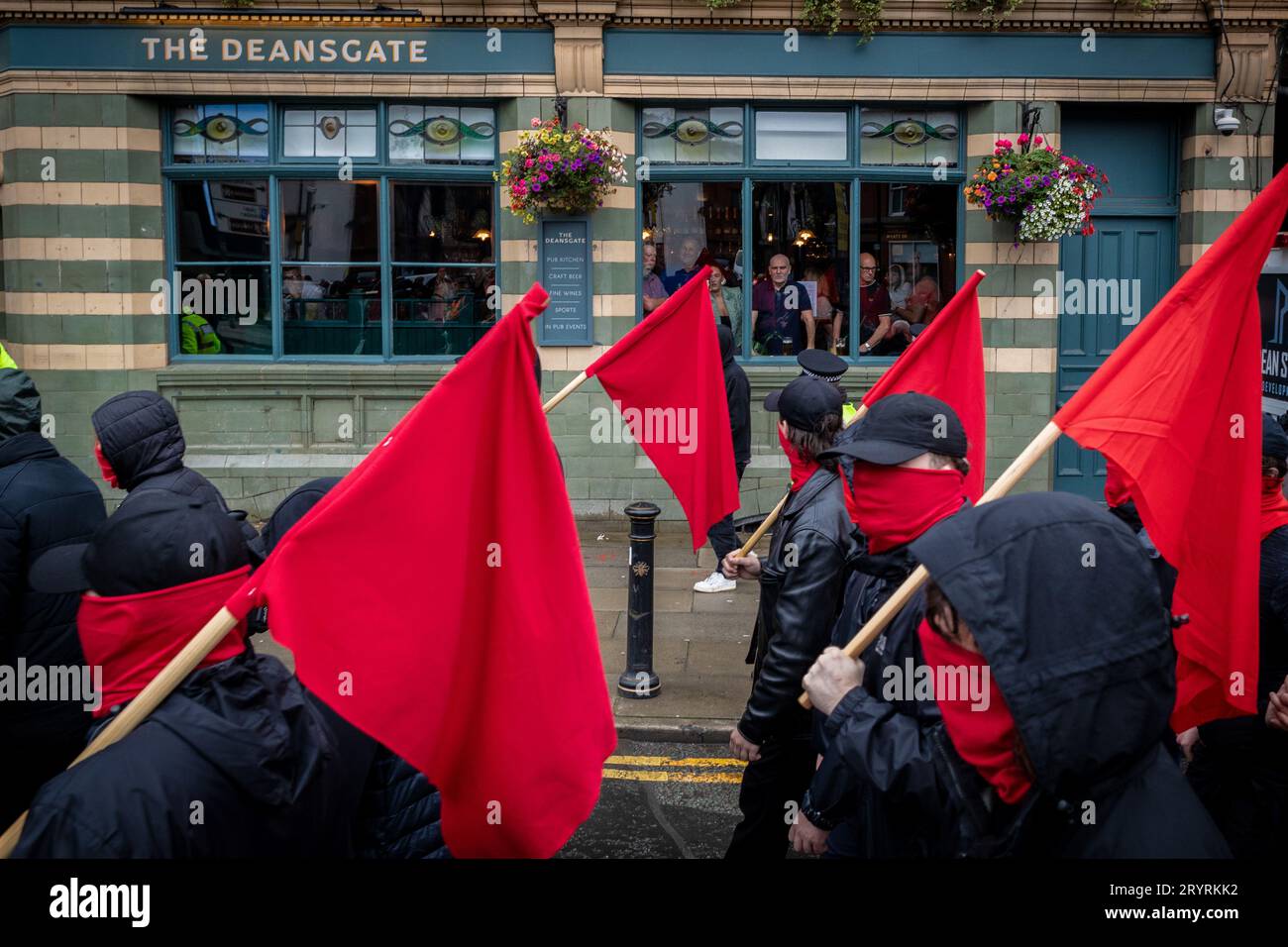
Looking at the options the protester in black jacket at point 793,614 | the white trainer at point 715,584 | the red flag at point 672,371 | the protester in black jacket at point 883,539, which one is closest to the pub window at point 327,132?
the white trainer at point 715,584

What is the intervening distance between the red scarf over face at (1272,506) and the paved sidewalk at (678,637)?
3.30 meters

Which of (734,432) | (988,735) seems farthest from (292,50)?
(988,735)

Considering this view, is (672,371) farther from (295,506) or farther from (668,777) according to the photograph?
(295,506)

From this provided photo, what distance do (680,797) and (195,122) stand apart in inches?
355

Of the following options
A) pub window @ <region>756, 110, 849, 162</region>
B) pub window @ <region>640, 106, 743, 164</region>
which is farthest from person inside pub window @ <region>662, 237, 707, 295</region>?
pub window @ <region>756, 110, 849, 162</region>

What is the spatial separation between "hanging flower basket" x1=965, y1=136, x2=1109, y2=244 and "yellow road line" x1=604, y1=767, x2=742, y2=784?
6991 millimetres

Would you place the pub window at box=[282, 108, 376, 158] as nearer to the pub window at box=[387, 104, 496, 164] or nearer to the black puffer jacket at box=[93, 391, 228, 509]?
the pub window at box=[387, 104, 496, 164]

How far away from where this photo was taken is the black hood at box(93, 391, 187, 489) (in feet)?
15.9

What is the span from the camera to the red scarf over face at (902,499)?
3.63 meters

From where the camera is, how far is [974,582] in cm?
229

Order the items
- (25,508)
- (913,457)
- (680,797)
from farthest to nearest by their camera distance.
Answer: (680,797) → (25,508) → (913,457)

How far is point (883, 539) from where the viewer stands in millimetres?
3674
